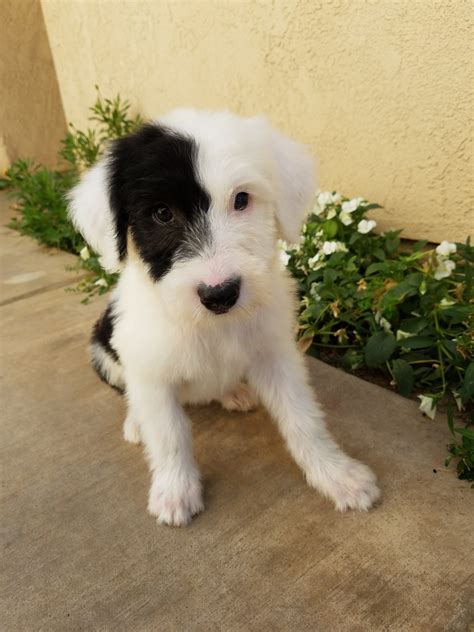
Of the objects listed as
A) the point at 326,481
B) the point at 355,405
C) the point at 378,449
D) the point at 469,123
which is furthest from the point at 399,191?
the point at 326,481

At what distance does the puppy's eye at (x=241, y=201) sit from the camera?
1787 mm

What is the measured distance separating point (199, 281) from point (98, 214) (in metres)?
0.55

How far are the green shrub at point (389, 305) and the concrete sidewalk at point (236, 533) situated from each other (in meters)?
0.17

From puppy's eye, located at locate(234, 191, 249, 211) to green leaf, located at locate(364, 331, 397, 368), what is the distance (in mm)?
1163

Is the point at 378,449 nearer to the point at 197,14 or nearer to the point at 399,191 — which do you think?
the point at 399,191

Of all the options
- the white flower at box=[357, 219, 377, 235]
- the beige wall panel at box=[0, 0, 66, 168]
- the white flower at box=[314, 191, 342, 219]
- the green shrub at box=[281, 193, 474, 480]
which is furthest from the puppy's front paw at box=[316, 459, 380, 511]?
the beige wall panel at box=[0, 0, 66, 168]

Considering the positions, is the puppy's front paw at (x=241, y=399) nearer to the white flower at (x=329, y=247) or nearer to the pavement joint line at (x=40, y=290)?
the white flower at (x=329, y=247)

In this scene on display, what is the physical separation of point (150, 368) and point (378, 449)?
1.04m

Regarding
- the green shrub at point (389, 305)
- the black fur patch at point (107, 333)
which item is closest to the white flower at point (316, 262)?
the green shrub at point (389, 305)

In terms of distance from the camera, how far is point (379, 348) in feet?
8.58

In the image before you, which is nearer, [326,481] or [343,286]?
[326,481]

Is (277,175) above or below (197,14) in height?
below

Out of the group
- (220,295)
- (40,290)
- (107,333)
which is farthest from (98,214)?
(40,290)

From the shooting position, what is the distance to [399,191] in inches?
135
